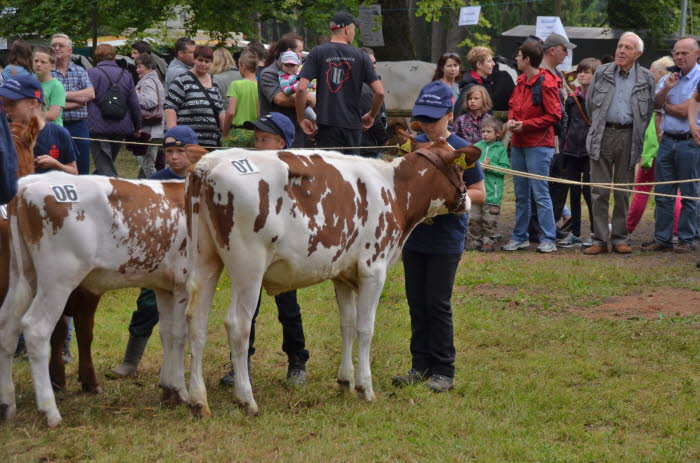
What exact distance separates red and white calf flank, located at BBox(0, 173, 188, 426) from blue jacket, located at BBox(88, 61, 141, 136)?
19.3 feet

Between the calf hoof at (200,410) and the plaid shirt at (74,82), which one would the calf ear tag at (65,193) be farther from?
the plaid shirt at (74,82)

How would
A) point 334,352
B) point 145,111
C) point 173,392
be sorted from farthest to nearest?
point 145,111 < point 334,352 < point 173,392

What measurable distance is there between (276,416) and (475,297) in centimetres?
437

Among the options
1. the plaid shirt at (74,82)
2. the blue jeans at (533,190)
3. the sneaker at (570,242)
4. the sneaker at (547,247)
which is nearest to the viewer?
the plaid shirt at (74,82)

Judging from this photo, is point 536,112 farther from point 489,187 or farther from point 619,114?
point 489,187

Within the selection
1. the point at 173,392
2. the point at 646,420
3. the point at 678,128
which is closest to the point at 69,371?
the point at 173,392

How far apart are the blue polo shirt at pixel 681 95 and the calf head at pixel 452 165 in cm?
633

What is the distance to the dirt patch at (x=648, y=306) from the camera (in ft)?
30.0

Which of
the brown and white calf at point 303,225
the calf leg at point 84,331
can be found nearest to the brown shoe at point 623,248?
the brown and white calf at point 303,225

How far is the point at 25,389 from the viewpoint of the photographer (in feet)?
21.7

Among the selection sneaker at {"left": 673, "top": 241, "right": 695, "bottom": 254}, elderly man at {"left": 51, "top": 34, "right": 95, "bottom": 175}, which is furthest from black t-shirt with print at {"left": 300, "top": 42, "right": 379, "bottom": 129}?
sneaker at {"left": 673, "top": 241, "right": 695, "bottom": 254}

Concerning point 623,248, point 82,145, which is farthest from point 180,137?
point 623,248

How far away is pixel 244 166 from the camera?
18.8 feet

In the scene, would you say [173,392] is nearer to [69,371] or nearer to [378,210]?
[69,371]
